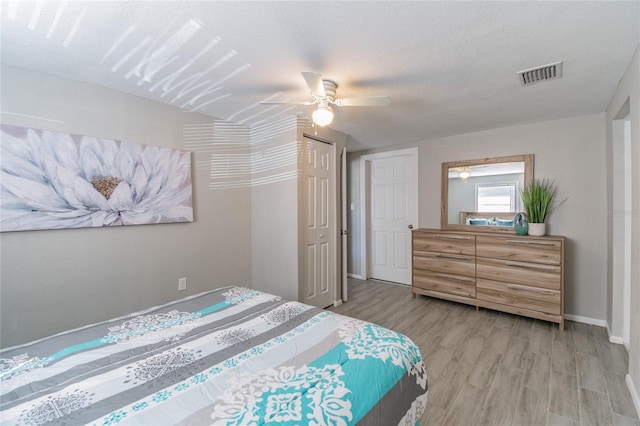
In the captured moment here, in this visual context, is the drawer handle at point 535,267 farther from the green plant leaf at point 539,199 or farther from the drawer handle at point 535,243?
the green plant leaf at point 539,199

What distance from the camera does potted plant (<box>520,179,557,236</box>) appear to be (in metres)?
3.07

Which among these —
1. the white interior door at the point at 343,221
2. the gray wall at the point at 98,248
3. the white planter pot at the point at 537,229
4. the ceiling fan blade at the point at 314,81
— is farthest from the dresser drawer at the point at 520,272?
the gray wall at the point at 98,248

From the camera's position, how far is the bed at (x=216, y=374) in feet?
2.93

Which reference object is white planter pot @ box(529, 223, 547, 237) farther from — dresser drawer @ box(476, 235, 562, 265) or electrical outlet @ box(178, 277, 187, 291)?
electrical outlet @ box(178, 277, 187, 291)

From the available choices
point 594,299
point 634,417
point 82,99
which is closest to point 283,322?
point 634,417

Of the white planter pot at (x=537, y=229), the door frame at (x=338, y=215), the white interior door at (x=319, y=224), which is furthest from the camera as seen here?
the door frame at (x=338, y=215)

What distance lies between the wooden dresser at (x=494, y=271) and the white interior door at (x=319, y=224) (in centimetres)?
118

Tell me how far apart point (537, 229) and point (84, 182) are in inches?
173

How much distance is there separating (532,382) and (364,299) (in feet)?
6.61

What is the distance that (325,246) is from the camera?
3.43 metres

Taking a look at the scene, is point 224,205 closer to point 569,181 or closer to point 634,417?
point 634,417

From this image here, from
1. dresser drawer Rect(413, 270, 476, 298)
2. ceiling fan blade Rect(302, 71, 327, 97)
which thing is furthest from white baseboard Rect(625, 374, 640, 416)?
ceiling fan blade Rect(302, 71, 327, 97)

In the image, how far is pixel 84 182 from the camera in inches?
85.0

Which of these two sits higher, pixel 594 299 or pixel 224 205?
pixel 224 205
